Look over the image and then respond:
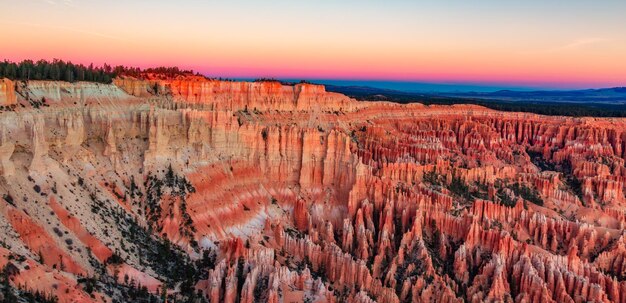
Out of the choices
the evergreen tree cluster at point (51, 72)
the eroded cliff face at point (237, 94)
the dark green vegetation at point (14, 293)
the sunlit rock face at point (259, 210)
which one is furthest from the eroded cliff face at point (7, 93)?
the dark green vegetation at point (14, 293)

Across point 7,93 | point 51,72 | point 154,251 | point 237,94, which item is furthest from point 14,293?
point 237,94

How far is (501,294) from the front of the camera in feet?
114

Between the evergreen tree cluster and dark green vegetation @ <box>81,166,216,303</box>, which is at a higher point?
the evergreen tree cluster

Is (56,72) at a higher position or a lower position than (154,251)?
higher

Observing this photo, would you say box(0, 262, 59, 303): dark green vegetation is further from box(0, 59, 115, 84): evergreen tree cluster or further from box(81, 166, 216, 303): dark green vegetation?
box(0, 59, 115, 84): evergreen tree cluster

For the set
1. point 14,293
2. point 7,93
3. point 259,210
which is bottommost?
point 259,210

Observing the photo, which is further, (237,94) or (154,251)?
(237,94)

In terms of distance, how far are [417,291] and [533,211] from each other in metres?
19.5

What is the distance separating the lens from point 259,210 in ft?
153

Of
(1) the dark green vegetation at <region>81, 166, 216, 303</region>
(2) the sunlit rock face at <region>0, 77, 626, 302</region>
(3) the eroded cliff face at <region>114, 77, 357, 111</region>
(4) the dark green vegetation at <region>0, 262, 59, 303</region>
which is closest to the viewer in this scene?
(4) the dark green vegetation at <region>0, 262, 59, 303</region>

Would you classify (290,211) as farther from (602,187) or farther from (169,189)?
(602,187)

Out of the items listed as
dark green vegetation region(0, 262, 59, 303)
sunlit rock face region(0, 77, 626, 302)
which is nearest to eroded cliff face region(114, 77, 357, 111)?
sunlit rock face region(0, 77, 626, 302)

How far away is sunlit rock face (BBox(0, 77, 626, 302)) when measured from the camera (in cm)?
3181

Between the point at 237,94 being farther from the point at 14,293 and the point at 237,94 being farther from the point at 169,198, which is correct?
the point at 14,293
